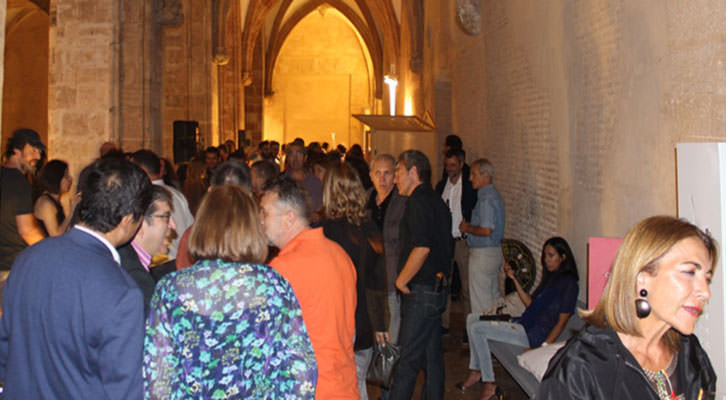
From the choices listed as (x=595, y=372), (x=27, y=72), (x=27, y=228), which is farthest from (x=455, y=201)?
(x=27, y=72)

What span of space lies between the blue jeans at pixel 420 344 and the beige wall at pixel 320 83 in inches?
1074

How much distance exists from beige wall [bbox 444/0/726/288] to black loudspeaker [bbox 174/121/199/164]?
5.32 m

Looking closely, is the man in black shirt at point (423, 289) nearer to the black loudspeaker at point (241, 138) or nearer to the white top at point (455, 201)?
the white top at point (455, 201)

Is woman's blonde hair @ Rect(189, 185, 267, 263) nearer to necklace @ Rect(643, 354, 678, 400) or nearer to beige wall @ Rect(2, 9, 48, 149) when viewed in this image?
necklace @ Rect(643, 354, 678, 400)

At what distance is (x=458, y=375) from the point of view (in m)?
5.53

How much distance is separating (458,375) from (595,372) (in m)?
3.81

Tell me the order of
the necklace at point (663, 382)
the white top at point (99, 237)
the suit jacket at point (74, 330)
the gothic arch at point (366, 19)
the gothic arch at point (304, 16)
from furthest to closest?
1. the gothic arch at point (304, 16)
2. the gothic arch at point (366, 19)
3. the white top at point (99, 237)
4. the suit jacket at point (74, 330)
5. the necklace at point (663, 382)

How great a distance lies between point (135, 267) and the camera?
2594 mm

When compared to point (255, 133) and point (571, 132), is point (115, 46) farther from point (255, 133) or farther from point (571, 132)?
point (255, 133)

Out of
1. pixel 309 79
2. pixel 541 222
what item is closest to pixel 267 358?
pixel 541 222

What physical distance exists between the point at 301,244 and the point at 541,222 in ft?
13.7

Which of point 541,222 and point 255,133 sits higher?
point 255,133

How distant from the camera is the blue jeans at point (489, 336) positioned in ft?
15.8

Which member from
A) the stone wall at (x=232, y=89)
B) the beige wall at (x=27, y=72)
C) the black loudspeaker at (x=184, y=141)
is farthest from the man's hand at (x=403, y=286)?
the beige wall at (x=27, y=72)
